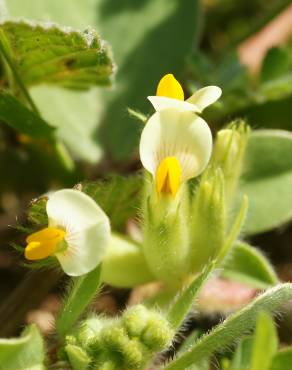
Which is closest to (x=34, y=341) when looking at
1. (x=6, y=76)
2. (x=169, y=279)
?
(x=169, y=279)

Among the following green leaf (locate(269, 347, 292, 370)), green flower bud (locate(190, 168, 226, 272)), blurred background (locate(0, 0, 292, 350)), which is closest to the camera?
green leaf (locate(269, 347, 292, 370))

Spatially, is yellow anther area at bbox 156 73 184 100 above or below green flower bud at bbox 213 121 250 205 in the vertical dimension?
above

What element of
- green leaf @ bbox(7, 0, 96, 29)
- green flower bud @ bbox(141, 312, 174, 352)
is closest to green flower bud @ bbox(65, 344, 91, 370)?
green flower bud @ bbox(141, 312, 174, 352)

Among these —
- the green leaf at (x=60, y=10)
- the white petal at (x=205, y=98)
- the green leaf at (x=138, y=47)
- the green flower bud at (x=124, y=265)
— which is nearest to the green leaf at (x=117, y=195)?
the green flower bud at (x=124, y=265)

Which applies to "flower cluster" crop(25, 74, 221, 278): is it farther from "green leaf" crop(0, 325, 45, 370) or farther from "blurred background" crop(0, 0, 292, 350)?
"blurred background" crop(0, 0, 292, 350)

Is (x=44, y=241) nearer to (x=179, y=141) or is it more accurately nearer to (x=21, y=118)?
(x=179, y=141)

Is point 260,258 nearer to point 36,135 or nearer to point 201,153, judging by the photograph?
point 201,153

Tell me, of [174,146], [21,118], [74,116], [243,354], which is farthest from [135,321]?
[74,116]
